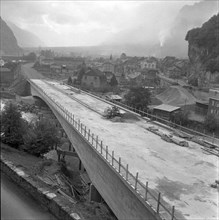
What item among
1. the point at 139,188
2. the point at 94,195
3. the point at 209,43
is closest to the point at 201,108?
the point at 94,195

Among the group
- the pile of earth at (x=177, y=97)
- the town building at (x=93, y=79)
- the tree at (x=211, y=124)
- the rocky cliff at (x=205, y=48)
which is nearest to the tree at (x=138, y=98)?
the pile of earth at (x=177, y=97)

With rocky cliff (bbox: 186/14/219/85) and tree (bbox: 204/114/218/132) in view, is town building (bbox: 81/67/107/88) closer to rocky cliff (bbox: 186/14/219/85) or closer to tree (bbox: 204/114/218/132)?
rocky cliff (bbox: 186/14/219/85)

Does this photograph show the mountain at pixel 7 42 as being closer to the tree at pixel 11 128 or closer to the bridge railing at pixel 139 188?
the tree at pixel 11 128

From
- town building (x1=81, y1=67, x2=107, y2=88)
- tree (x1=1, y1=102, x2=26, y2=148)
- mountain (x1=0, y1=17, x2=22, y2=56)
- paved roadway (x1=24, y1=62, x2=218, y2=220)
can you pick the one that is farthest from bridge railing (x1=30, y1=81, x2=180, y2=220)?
mountain (x1=0, y1=17, x2=22, y2=56)

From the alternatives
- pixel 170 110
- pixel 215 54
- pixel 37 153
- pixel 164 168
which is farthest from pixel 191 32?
pixel 164 168

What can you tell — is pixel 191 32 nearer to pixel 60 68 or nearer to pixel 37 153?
pixel 60 68

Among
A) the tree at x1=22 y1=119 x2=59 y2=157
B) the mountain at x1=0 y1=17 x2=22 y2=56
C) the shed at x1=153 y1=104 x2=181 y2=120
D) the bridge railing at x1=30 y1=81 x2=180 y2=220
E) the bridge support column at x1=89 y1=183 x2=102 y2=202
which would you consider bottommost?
the bridge support column at x1=89 y1=183 x2=102 y2=202
